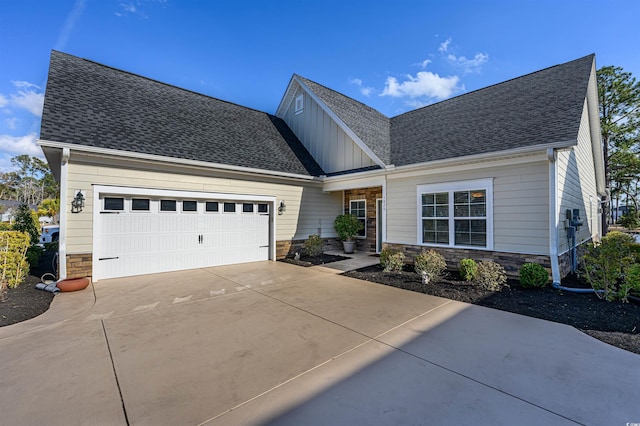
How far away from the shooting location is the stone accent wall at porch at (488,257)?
22.0 ft

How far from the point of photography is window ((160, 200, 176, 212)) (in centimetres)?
804

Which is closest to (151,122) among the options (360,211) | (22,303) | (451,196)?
(22,303)

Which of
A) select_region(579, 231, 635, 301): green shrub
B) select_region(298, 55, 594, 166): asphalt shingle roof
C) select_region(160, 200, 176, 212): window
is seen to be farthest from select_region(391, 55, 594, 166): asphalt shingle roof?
select_region(160, 200, 176, 212): window

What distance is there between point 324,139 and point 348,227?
160 inches

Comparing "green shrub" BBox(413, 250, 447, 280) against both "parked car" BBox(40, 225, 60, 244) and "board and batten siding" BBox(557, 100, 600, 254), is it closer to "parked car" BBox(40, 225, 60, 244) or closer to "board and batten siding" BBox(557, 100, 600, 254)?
"board and batten siding" BBox(557, 100, 600, 254)

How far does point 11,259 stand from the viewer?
20.0 ft

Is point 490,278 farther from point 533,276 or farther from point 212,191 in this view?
point 212,191

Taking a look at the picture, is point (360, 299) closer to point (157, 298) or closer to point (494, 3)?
A: point (157, 298)

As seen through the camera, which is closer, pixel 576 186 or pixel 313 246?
pixel 576 186

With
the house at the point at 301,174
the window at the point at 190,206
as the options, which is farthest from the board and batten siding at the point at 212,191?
the window at the point at 190,206

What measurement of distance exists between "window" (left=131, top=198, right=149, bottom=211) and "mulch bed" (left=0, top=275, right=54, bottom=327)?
2641mm

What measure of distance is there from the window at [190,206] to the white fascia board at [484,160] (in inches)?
255

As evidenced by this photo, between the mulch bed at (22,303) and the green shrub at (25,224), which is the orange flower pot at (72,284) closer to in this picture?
the mulch bed at (22,303)

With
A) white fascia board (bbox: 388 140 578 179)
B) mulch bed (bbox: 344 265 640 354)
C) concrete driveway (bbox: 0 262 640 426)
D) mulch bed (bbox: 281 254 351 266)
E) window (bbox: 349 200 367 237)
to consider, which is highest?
white fascia board (bbox: 388 140 578 179)
